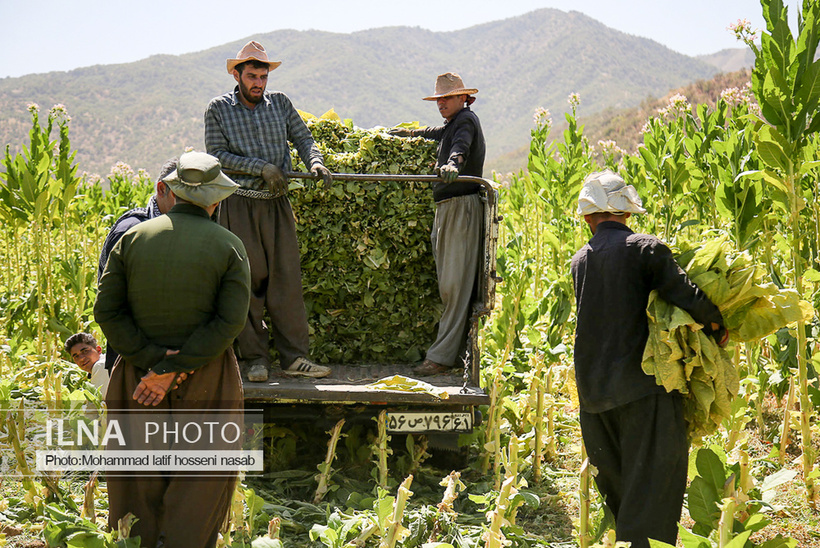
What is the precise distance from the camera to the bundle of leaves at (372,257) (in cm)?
562

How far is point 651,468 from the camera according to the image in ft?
10.2

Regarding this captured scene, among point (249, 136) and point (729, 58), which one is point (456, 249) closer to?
Result: point (249, 136)

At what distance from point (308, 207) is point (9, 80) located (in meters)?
113

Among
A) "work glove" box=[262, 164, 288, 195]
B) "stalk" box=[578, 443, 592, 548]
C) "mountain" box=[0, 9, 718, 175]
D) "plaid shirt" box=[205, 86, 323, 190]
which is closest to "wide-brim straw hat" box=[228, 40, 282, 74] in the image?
"plaid shirt" box=[205, 86, 323, 190]

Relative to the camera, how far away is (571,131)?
8891 mm

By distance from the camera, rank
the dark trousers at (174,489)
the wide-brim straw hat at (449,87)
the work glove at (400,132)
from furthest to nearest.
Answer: the work glove at (400,132), the wide-brim straw hat at (449,87), the dark trousers at (174,489)

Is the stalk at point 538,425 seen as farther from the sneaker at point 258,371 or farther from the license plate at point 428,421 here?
the sneaker at point 258,371

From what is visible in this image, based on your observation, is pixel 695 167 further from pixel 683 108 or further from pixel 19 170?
pixel 19 170

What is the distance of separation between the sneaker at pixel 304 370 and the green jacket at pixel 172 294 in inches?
→ 73.4

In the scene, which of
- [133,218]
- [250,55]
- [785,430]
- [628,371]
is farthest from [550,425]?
[250,55]

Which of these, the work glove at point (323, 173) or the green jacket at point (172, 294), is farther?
the work glove at point (323, 173)

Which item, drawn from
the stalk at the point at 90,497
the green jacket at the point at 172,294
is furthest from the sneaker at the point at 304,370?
the green jacket at the point at 172,294

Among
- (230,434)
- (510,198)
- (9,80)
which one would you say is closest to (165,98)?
(9,80)

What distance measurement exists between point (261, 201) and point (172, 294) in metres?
1.85
